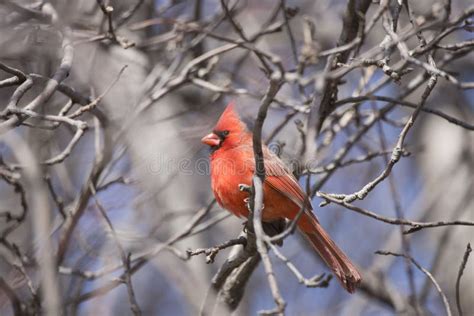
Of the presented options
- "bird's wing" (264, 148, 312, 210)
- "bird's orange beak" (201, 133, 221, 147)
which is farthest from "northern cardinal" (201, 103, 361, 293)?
"bird's orange beak" (201, 133, 221, 147)

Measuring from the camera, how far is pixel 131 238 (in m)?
4.23

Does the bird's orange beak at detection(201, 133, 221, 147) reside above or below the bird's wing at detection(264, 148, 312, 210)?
below

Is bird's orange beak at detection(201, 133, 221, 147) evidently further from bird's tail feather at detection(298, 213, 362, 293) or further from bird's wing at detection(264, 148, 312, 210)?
bird's tail feather at detection(298, 213, 362, 293)

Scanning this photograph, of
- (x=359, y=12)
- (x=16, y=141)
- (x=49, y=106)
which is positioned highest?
(x=359, y=12)

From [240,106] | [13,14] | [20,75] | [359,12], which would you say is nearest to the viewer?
[20,75]

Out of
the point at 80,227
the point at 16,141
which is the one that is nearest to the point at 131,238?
the point at 80,227

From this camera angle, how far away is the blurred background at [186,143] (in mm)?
3059

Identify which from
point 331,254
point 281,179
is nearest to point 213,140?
point 281,179

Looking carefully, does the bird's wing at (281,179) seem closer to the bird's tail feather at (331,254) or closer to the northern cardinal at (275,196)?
the northern cardinal at (275,196)

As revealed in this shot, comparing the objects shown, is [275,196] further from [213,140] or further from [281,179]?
[213,140]

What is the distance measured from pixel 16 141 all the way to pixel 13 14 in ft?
2.33

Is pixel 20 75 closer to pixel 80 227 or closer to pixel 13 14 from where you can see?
pixel 13 14

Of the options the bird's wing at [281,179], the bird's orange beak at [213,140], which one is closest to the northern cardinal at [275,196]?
the bird's wing at [281,179]

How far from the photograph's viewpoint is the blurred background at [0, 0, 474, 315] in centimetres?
306
